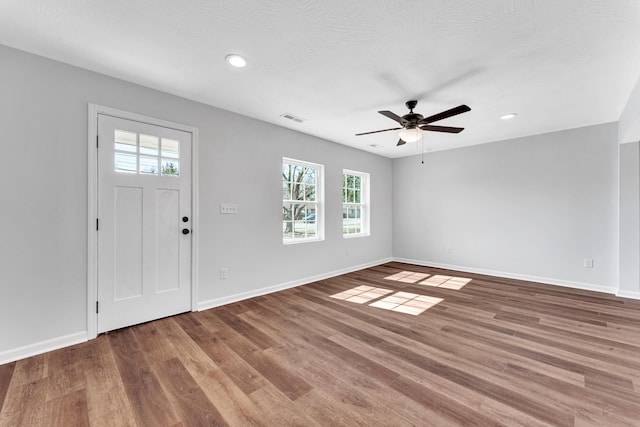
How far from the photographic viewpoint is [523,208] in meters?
4.63

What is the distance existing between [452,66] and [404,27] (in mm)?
777

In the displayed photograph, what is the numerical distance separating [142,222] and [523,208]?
5.70 metres

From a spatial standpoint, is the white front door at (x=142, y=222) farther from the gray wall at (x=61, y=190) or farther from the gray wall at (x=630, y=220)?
the gray wall at (x=630, y=220)

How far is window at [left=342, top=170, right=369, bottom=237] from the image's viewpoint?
17.7 feet

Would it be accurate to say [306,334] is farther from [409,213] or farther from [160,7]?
[409,213]

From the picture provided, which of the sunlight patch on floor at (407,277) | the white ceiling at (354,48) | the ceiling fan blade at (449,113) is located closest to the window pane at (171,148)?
the white ceiling at (354,48)

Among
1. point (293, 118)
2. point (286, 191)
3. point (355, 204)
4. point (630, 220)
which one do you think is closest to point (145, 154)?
point (293, 118)

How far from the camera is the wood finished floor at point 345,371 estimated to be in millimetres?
1562

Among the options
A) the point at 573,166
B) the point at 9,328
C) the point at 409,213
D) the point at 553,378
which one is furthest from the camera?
the point at 409,213

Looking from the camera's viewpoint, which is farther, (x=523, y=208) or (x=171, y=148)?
(x=523, y=208)

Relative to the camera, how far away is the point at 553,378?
1892 millimetres

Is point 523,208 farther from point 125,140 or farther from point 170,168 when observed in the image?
point 125,140

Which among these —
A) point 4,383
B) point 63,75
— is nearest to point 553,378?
point 4,383

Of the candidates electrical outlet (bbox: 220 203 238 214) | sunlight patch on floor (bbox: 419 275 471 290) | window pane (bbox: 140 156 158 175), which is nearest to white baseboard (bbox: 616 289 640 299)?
sunlight patch on floor (bbox: 419 275 471 290)
